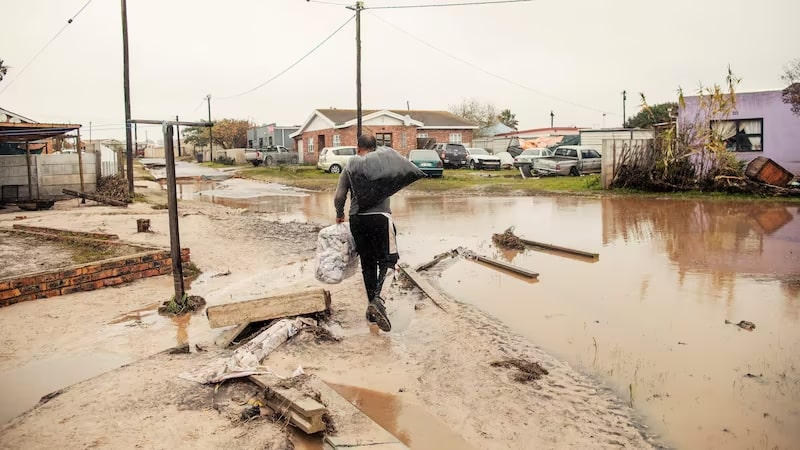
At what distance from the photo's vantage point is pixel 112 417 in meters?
3.73

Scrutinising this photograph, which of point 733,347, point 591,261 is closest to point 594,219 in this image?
point 591,261

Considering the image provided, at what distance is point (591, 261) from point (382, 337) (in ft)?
15.5

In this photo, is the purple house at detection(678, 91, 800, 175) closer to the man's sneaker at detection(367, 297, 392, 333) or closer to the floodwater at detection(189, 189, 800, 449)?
the floodwater at detection(189, 189, 800, 449)

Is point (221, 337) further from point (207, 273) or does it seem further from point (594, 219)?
point (594, 219)

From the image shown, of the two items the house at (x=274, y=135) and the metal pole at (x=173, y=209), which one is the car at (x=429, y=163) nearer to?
the metal pole at (x=173, y=209)

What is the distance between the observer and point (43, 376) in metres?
4.81

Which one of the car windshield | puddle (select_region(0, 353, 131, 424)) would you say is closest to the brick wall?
the car windshield

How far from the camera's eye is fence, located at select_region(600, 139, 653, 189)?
65.7ft

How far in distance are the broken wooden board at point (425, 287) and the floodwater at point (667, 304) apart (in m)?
0.31

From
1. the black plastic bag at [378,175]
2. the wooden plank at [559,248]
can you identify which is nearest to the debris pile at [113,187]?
the wooden plank at [559,248]

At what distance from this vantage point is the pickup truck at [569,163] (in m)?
28.4

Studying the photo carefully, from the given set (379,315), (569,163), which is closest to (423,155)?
(569,163)

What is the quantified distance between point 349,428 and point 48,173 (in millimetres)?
18723

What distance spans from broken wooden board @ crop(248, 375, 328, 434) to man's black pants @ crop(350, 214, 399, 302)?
204cm
